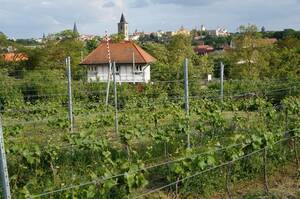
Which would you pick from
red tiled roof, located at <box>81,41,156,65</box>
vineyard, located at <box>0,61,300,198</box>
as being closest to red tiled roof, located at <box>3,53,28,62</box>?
red tiled roof, located at <box>81,41,156,65</box>

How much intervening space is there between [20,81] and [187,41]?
29.8 m

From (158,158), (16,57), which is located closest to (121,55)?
(16,57)

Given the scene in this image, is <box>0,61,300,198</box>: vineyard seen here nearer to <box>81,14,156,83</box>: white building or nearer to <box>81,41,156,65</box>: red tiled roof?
<box>81,14,156,83</box>: white building

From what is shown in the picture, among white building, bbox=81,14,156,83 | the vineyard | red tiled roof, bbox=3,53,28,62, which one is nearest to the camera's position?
the vineyard

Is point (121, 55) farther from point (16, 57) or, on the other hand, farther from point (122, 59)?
point (16, 57)

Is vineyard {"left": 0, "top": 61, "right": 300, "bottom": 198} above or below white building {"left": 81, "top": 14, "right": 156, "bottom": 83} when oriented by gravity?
below

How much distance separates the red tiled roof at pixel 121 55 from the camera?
48.0 meters

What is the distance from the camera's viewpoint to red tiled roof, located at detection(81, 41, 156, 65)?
158 ft

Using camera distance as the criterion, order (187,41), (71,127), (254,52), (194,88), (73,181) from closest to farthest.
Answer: (73,181), (71,127), (194,88), (254,52), (187,41)

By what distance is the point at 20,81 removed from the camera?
20375mm

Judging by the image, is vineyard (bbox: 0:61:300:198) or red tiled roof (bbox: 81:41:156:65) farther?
red tiled roof (bbox: 81:41:156:65)

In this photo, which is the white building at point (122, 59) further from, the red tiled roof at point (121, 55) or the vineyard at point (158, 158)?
the vineyard at point (158, 158)

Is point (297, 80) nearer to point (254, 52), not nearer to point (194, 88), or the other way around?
point (194, 88)

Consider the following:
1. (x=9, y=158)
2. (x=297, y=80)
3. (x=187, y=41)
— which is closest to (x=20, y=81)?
(x=297, y=80)
